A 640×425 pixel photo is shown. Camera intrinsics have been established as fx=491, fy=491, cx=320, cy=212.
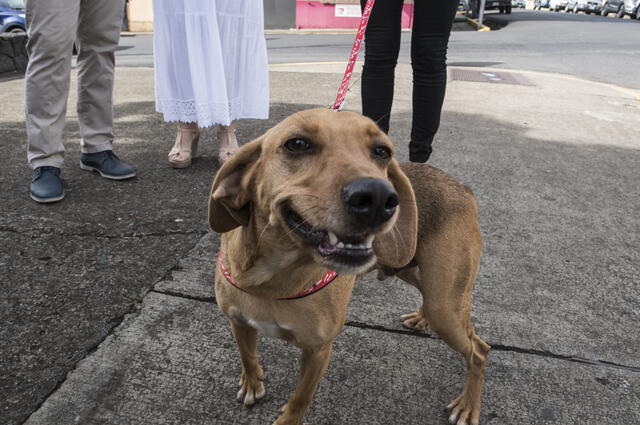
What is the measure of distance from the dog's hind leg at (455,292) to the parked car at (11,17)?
1506 centimetres

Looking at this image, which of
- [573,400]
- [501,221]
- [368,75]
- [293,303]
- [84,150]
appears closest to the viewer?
[293,303]

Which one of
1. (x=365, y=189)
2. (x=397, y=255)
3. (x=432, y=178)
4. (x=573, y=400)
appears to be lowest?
(x=573, y=400)

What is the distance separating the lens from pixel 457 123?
6.04 metres

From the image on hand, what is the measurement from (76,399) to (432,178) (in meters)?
1.70

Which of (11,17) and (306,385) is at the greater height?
(11,17)

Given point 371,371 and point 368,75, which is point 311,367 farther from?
point 368,75

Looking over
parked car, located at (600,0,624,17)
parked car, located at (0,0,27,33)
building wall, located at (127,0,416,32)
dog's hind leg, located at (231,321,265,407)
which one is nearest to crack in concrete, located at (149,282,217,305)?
dog's hind leg, located at (231,321,265,407)

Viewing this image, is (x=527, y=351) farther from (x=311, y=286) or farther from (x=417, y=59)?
(x=417, y=59)

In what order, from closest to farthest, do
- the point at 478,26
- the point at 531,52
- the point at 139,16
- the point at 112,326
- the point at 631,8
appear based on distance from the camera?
the point at 112,326, the point at 531,52, the point at 139,16, the point at 478,26, the point at 631,8

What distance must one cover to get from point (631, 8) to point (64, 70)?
42491 mm

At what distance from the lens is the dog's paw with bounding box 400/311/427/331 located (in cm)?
240

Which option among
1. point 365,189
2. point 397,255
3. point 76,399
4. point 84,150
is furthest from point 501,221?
point 84,150

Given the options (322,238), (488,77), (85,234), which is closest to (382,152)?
(322,238)

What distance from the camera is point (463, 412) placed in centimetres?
193
